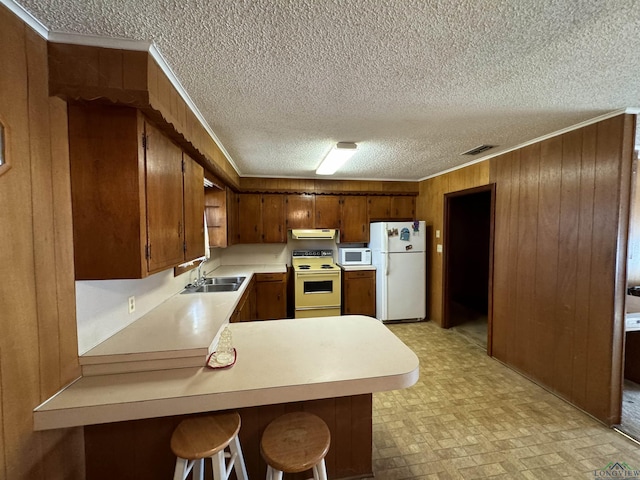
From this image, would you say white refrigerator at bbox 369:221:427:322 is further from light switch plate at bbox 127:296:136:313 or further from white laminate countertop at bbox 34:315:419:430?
light switch plate at bbox 127:296:136:313

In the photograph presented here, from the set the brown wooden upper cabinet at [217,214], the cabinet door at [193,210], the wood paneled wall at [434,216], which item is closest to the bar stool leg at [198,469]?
the cabinet door at [193,210]

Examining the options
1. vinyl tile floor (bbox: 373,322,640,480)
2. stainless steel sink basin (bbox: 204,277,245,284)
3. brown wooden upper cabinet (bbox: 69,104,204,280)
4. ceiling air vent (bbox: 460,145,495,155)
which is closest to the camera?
brown wooden upper cabinet (bbox: 69,104,204,280)

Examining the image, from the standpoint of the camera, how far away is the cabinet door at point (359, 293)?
160 inches

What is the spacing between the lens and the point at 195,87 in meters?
1.49

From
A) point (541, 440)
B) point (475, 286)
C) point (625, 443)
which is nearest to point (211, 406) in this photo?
point (541, 440)

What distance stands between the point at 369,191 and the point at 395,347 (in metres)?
3.28

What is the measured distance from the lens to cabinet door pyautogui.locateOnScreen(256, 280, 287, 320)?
375cm

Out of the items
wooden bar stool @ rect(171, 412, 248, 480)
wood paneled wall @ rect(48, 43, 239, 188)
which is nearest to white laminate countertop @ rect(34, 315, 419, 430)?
wooden bar stool @ rect(171, 412, 248, 480)

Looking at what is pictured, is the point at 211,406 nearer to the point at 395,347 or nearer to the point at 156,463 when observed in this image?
the point at 156,463

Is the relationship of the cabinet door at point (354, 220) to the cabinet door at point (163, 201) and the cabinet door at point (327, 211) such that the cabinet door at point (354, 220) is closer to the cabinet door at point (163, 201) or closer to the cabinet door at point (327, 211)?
the cabinet door at point (327, 211)

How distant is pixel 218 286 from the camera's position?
2.88 meters

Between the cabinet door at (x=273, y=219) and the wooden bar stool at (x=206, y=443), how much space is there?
3112 millimetres

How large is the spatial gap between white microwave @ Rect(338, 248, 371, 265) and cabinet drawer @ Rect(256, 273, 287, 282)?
1065mm

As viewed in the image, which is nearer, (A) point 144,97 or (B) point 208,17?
(B) point 208,17
